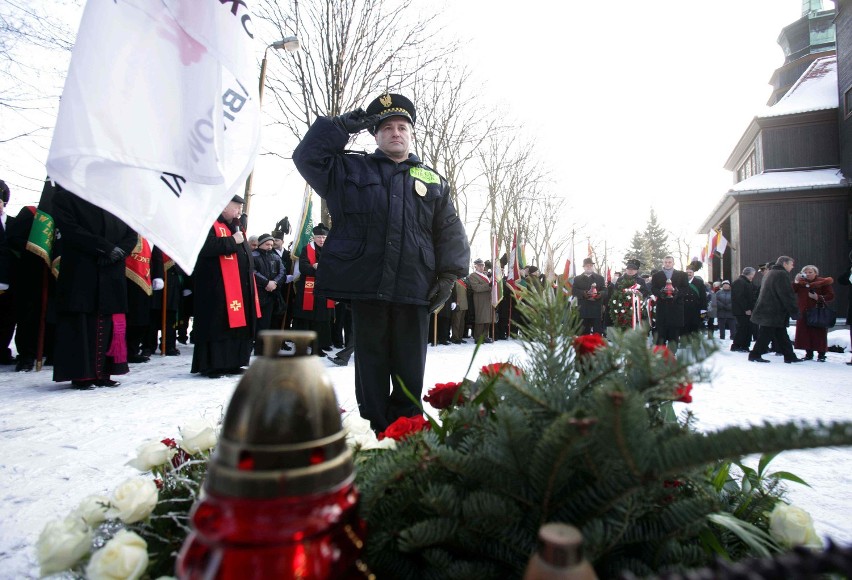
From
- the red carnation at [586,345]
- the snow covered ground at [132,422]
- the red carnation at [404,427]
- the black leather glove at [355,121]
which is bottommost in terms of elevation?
the snow covered ground at [132,422]

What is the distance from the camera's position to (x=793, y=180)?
20.5m

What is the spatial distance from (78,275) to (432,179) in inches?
146

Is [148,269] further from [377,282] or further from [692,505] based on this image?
[692,505]

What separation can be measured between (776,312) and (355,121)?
962 centimetres

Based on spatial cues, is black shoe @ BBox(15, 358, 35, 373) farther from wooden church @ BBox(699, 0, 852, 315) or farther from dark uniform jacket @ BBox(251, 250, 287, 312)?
wooden church @ BBox(699, 0, 852, 315)

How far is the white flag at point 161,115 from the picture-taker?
1255 millimetres

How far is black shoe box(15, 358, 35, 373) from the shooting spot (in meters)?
6.12

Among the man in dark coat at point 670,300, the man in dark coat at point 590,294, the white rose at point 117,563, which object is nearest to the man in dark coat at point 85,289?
the white rose at point 117,563

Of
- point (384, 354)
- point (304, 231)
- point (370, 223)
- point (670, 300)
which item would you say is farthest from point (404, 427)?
point (670, 300)

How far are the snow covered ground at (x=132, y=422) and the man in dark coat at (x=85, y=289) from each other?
0.92ft

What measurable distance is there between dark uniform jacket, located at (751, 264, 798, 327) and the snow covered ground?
2.19 meters

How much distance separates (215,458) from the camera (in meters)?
0.55

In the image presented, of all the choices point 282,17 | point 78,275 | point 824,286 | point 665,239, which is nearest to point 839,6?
point 824,286

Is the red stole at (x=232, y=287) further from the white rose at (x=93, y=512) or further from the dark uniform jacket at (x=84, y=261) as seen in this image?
the white rose at (x=93, y=512)
